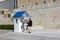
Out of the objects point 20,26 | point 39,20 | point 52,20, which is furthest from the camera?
point 39,20

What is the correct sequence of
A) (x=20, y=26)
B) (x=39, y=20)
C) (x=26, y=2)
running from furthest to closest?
(x=26, y=2) → (x=39, y=20) → (x=20, y=26)

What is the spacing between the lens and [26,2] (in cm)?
6003

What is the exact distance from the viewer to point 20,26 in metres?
20.8

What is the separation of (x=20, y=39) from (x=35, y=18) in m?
13.3

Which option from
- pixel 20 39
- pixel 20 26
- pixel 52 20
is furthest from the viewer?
pixel 52 20

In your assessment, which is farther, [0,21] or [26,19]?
[0,21]

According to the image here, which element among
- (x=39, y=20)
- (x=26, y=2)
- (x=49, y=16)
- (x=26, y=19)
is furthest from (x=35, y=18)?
(x=26, y=2)

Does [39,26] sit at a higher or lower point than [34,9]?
lower

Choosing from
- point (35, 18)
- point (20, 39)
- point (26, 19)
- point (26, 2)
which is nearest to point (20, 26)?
point (26, 19)

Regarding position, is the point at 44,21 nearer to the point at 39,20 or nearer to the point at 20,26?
the point at 39,20

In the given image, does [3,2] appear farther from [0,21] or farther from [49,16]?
[49,16]

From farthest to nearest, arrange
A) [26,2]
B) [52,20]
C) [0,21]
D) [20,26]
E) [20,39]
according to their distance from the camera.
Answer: [26,2] → [0,21] → [52,20] → [20,26] → [20,39]

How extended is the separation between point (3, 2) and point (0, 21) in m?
→ 28.0

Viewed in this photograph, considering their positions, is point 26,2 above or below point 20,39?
above
